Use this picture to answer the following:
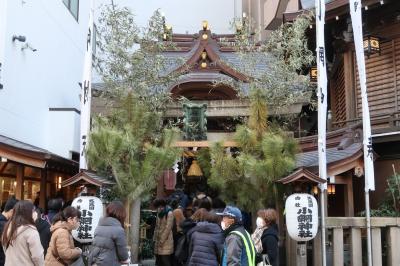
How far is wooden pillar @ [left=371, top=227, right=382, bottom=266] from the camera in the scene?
1012 cm

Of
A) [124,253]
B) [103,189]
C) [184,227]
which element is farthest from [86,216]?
[124,253]

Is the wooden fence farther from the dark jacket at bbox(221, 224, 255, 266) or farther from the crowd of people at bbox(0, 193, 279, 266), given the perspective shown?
the dark jacket at bbox(221, 224, 255, 266)

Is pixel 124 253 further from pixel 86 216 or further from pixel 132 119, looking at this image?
pixel 132 119

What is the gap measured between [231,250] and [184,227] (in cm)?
329

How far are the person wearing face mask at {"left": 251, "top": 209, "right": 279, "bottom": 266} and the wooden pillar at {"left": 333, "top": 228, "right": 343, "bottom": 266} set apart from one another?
255cm

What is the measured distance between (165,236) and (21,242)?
5.34 m

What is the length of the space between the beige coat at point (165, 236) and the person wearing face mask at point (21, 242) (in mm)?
5184

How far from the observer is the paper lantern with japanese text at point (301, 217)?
9.64 metres

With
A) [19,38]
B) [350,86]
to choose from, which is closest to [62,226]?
[19,38]

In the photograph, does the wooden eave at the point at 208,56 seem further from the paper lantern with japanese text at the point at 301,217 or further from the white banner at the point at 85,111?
the paper lantern with japanese text at the point at 301,217

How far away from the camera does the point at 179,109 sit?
16.2 metres

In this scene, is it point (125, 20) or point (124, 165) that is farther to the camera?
point (125, 20)

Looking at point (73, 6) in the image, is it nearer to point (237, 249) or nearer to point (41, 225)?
point (41, 225)

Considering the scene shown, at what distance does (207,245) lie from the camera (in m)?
6.41
